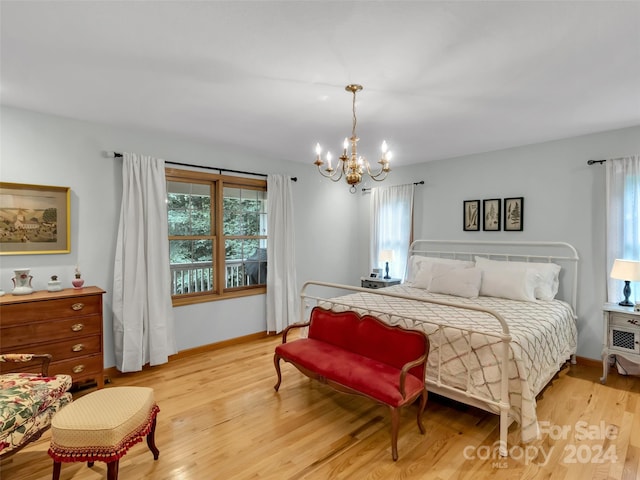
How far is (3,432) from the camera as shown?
1.69 m

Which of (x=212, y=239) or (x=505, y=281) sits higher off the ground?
(x=212, y=239)

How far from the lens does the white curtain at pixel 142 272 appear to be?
328cm

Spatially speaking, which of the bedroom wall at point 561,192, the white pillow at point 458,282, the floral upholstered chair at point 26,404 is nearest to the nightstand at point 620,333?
the bedroom wall at point 561,192

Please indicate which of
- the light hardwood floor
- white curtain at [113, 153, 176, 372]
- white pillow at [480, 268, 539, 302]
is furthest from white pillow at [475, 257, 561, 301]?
white curtain at [113, 153, 176, 372]

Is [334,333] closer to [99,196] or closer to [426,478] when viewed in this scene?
[426,478]

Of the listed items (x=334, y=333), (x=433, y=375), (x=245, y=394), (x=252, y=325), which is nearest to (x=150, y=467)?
(x=245, y=394)

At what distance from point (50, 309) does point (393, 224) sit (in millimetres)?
4241

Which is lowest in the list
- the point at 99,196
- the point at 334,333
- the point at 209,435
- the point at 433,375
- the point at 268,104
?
the point at 209,435

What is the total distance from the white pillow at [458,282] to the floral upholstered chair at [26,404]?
3481 mm

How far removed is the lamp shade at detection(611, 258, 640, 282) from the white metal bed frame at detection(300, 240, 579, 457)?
0.46 m

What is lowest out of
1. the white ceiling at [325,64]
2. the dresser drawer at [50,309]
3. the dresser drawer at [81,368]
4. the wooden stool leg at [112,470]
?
the wooden stool leg at [112,470]

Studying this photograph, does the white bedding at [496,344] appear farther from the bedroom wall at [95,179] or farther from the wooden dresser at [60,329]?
the wooden dresser at [60,329]

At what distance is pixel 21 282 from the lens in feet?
8.95

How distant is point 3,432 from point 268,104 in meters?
2.60
